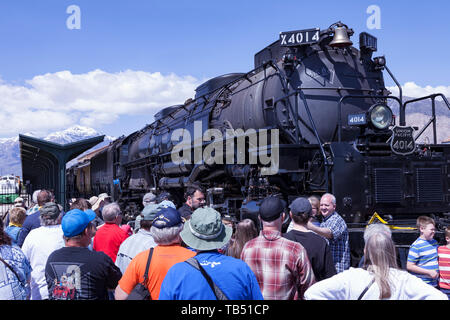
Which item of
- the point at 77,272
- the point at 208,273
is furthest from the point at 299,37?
the point at 208,273

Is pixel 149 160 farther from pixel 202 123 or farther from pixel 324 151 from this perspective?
pixel 324 151

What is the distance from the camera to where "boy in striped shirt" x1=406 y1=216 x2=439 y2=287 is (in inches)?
177

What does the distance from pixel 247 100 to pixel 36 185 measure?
30.4m

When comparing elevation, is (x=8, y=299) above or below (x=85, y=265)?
below

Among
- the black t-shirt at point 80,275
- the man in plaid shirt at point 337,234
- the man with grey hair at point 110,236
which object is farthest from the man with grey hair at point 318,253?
the man with grey hair at point 110,236

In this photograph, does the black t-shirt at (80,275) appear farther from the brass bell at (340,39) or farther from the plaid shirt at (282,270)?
the brass bell at (340,39)

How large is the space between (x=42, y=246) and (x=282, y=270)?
2.45 meters

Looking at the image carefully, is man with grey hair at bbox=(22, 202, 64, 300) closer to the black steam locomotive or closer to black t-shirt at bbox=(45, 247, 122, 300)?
black t-shirt at bbox=(45, 247, 122, 300)

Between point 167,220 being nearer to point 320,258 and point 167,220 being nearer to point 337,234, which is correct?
point 320,258

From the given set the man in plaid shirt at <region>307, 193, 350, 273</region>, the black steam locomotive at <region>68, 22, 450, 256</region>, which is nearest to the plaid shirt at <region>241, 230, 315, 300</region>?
the man in plaid shirt at <region>307, 193, 350, 273</region>

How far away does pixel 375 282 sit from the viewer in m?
2.52

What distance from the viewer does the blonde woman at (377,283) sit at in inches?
97.8
